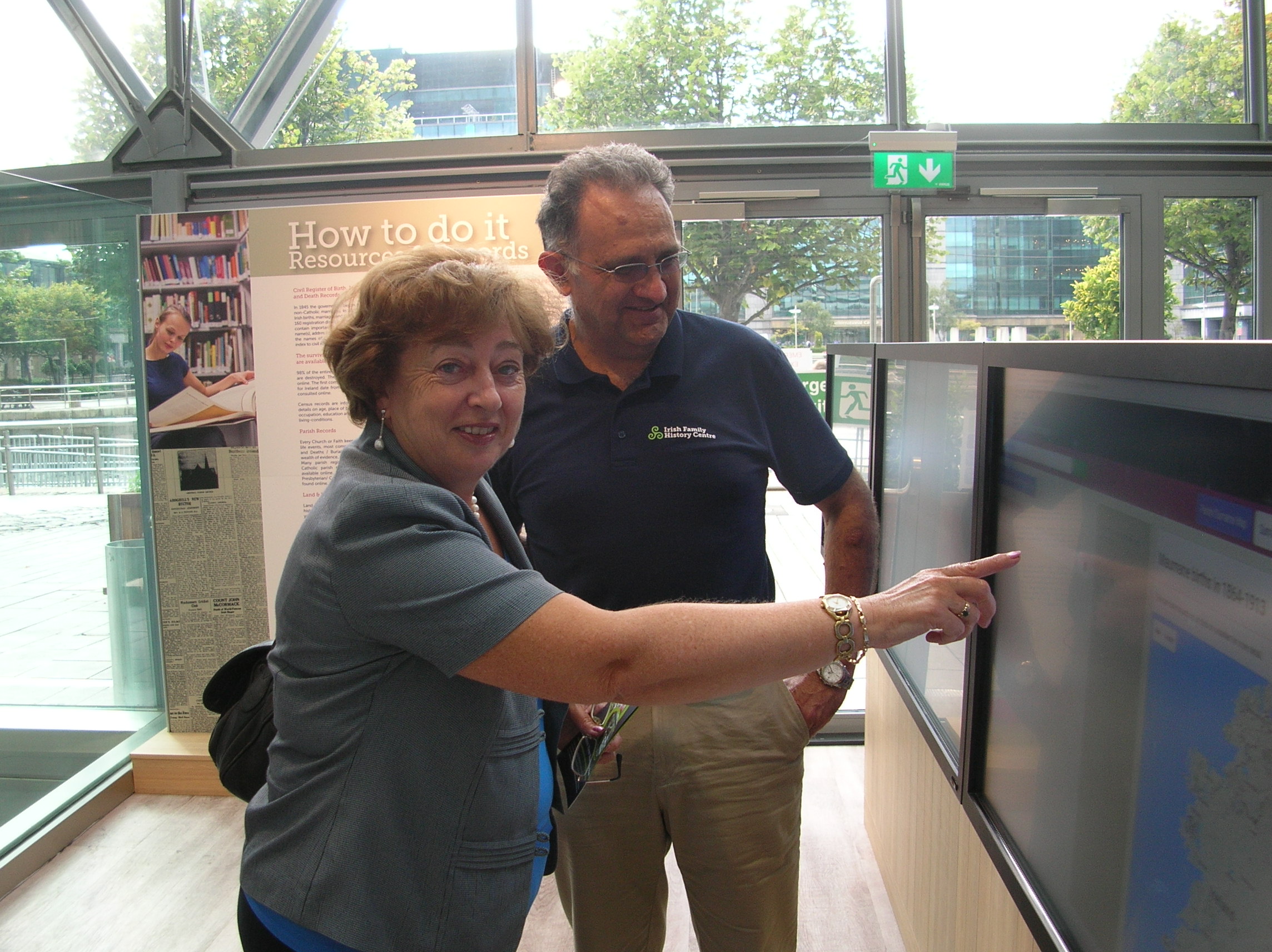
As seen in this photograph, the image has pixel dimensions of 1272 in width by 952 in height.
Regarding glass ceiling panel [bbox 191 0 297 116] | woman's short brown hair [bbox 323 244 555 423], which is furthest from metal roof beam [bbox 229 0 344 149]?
woman's short brown hair [bbox 323 244 555 423]

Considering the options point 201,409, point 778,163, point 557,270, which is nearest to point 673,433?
point 557,270

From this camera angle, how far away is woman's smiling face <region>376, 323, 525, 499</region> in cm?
109

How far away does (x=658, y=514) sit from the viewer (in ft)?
5.05

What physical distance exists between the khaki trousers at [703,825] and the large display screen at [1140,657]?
15.6 inches

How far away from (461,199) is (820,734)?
8.65ft

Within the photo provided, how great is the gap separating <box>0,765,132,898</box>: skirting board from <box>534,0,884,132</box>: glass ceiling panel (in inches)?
123

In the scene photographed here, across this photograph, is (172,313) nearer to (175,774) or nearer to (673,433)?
(175,774)

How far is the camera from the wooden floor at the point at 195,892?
256cm

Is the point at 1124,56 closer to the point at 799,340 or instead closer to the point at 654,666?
the point at 799,340

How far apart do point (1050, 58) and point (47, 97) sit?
4239 millimetres

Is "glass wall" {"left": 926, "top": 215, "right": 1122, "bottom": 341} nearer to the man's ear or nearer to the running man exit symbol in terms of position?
the running man exit symbol

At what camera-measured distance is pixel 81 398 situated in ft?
11.6

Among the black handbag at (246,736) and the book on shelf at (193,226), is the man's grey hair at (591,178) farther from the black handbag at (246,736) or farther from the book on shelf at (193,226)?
the book on shelf at (193,226)

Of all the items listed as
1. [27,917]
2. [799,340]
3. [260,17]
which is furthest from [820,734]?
[260,17]
